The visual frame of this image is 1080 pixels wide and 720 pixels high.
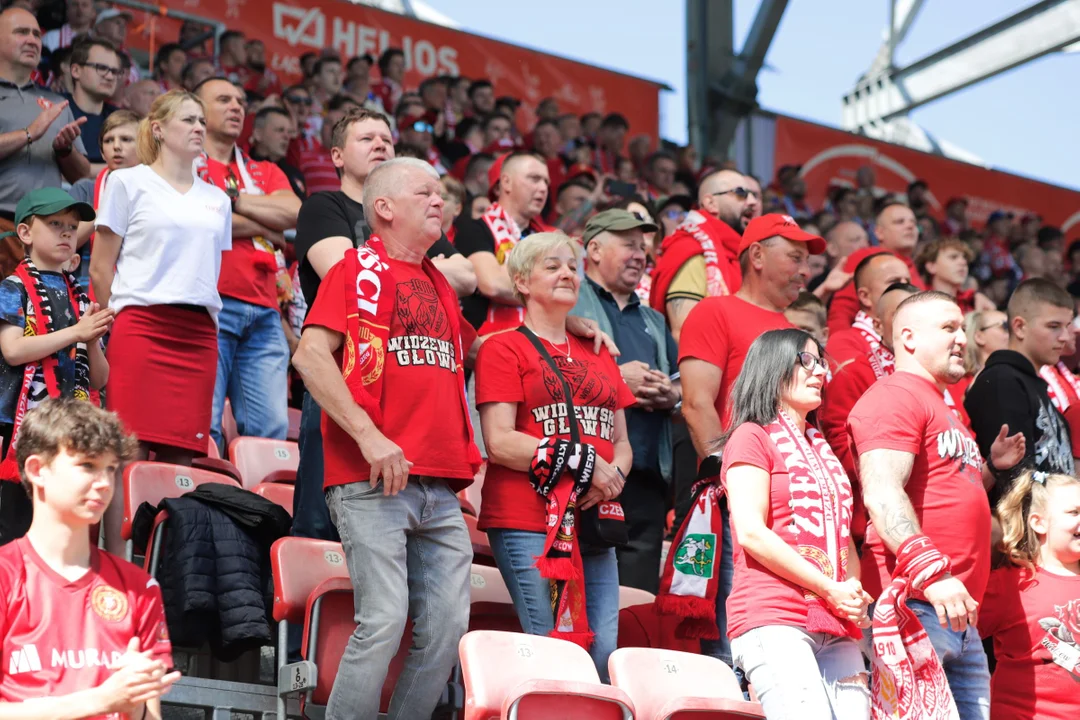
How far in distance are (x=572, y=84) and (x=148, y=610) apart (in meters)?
10.6

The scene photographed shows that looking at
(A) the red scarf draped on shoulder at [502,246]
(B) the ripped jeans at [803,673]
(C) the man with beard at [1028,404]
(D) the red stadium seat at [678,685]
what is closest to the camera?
(B) the ripped jeans at [803,673]

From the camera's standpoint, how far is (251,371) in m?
5.37

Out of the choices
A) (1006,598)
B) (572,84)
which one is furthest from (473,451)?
(572,84)

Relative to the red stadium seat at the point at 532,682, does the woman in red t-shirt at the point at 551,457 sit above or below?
above

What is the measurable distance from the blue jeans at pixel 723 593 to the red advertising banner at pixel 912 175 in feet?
33.1

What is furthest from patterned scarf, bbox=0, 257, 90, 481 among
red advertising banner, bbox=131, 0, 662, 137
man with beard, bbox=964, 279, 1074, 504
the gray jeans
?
red advertising banner, bbox=131, 0, 662, 137

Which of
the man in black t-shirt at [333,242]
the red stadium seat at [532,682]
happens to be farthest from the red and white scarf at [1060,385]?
the red stadium seat at [532,682]

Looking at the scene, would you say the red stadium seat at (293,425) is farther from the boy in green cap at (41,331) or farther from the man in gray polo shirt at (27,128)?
the boy in green cap at (41,331)

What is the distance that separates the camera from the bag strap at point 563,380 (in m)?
4.14

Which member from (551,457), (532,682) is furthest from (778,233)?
(532,682)

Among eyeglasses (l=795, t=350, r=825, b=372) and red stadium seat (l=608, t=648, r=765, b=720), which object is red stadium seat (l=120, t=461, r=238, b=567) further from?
eyeglasses (l=795, t=350, r=825, b=372)

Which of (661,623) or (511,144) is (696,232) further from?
(511,144)

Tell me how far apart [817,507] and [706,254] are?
7.99 feet

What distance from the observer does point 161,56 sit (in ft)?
28.8
